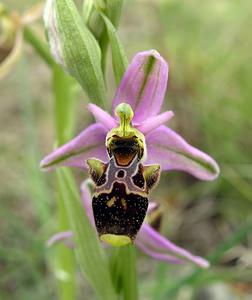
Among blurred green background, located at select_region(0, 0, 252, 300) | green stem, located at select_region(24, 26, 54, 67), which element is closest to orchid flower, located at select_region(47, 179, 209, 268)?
green stem, located at select_region(24, 26, 54, 67)

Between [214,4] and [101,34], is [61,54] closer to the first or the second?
[101,34]

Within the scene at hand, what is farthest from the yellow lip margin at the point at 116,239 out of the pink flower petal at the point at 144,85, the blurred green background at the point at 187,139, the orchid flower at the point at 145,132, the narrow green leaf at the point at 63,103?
the blurred green background at the point at 187,139

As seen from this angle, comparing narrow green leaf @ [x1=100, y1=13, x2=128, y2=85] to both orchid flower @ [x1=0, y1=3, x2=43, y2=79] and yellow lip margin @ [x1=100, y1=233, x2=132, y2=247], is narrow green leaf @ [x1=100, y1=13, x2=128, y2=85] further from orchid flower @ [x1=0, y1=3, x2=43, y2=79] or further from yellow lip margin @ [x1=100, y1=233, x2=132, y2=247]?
orchid flower @ [x1=0, y1=3, x2=43, y2=79]

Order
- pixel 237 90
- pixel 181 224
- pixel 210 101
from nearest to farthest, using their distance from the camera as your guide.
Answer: pixel 181 224, pixel 210 101, pixel 237 90

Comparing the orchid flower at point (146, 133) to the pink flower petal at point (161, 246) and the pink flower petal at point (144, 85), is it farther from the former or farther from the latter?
the pink flower petal at point (161, 246)

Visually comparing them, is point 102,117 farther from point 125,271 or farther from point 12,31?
point 12,31

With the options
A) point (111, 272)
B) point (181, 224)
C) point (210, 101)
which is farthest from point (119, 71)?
point (210, 101)
